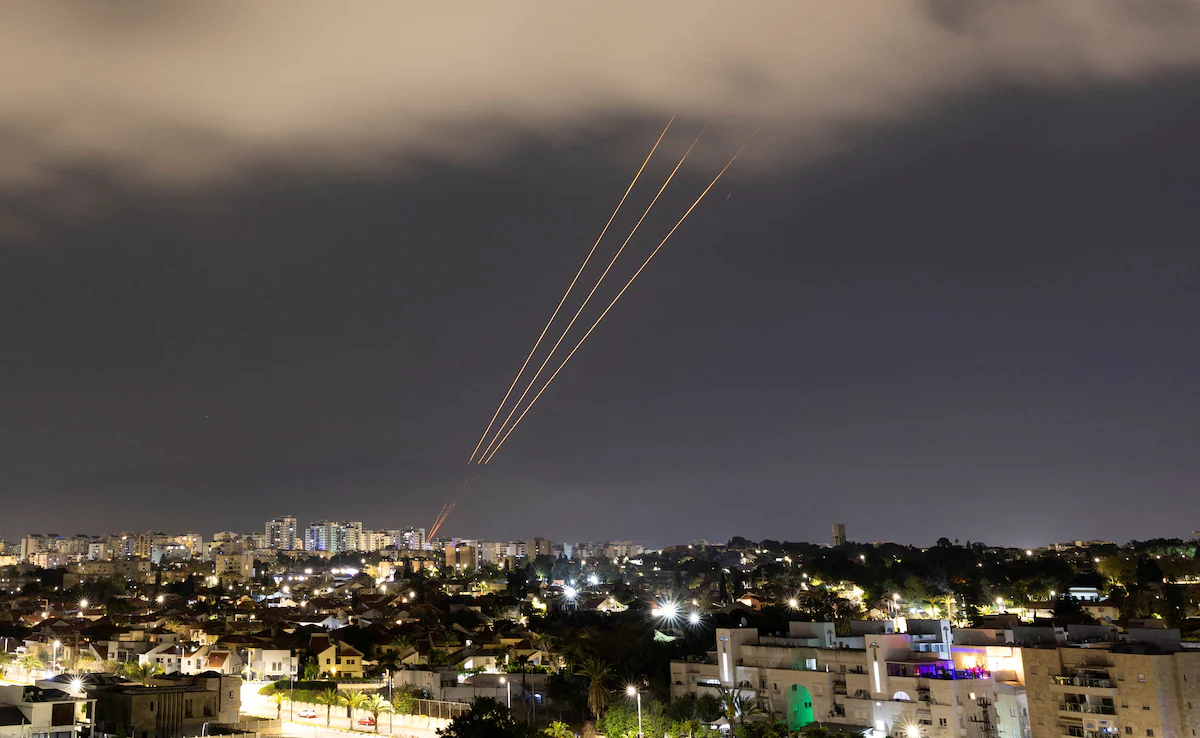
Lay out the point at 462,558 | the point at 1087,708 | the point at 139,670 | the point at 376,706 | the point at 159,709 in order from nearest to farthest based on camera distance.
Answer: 1. the point at 159,709
2. the point at 1087,708
3. the point at 376,706
4. the point at 139,670
5. the point at 462,558

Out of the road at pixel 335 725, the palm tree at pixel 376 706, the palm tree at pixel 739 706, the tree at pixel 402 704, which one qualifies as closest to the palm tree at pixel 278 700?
the road at pixel 335 725

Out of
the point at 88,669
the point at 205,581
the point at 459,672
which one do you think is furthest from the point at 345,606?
the point at 205,581

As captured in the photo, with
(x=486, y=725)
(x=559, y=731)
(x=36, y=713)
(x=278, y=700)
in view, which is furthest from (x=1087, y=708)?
(x=278, y=700)

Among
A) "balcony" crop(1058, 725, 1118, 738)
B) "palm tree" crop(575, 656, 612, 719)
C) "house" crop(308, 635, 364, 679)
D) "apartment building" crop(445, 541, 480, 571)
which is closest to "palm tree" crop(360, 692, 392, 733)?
"palm tree" crop(575, 656, 612, 719)

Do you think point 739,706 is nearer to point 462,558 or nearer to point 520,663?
point 520,663

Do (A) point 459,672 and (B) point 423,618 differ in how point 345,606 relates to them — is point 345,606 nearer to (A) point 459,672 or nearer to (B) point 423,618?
(B) point 423,618

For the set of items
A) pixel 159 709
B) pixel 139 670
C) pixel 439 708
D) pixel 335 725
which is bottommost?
pixel 335 725

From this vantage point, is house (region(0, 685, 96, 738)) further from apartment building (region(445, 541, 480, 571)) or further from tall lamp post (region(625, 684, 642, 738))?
apartment building (region(445, 541, 480, 571))
